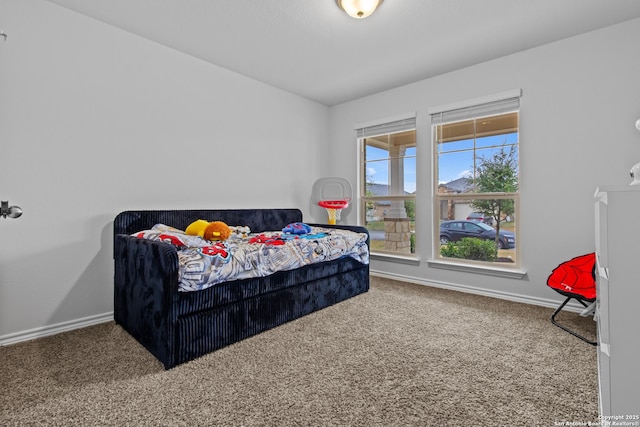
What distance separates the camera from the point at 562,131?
276 centimetres

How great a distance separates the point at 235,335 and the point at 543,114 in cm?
318

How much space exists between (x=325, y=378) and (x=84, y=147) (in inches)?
94.3

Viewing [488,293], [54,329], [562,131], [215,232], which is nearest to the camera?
[54,329]

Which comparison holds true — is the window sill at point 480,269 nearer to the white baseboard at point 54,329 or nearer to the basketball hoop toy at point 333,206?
the basketball hoop toy at point 333,206

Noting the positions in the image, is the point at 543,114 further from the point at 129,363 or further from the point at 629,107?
the point at 129,363

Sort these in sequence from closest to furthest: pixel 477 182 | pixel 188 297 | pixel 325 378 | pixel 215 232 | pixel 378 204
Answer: pixel 325 378
pixel 188 297
pixel 215 232
pixel 477 182
pixel 378 204

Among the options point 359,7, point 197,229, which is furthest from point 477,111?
point 197,229

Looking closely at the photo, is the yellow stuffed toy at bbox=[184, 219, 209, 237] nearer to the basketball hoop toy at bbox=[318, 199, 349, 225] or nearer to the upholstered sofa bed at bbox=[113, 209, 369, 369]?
the upholstered sofa bed at bbox=[113, 209, 369, 369]

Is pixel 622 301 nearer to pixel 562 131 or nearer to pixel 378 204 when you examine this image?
pixel 562 131

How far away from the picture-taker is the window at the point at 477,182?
124 inches

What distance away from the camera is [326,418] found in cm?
A: 134

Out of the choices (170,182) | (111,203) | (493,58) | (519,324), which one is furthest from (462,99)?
(111,203)

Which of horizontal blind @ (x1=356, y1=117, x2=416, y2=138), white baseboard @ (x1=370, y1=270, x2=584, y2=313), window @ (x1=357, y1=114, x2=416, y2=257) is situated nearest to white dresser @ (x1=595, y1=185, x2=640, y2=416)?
white baseboard @ (x1=370, y1=270, x2=584, y2=313)

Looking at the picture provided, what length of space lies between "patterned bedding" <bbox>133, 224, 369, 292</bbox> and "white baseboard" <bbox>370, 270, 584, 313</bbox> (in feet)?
2.77
